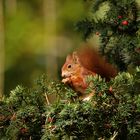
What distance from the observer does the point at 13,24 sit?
18.1ft

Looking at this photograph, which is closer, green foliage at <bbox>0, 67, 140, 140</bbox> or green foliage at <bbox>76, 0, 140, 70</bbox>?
green foliage at <bbox>0, 67, 140, 140</bbox>

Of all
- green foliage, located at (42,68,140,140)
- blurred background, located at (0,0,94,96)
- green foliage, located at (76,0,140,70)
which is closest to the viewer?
green foliage, located at (42,68,140,140)

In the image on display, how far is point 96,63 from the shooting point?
5.44 feet

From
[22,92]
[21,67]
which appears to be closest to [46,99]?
[22,92]

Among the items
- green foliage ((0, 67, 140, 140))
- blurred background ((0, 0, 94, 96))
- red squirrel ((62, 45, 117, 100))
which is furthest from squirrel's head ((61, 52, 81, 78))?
blurred background ((0, 0, 94, 96))

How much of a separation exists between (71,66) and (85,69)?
0.08 m

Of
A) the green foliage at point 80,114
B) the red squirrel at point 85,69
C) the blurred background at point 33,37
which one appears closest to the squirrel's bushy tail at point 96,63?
the red squirrel at point 85,69

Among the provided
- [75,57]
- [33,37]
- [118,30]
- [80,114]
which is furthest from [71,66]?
[33,37]

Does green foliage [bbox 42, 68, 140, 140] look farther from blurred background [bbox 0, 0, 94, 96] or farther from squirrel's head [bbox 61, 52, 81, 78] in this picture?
blurred background [bbox 0, 0, 94, 96]

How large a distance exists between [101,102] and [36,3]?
543 cm

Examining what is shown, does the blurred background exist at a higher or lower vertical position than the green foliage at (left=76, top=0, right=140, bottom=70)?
higher

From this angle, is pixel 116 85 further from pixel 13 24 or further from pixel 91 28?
pixel 13 24

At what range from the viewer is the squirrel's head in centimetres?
171

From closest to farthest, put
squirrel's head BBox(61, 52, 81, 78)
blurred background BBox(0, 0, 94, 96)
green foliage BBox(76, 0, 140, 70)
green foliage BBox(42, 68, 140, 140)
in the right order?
green foliage BBox(42, 68, 140, 140)
green foliage BBox(76, 0, 140, 70)
squirrel's head BBox(61, 52, 81, 78)
blurred background BBox(0, 0, 94, 96)
